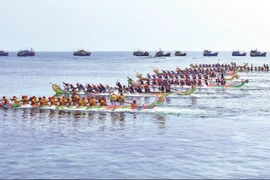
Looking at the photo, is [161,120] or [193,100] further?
[193,100]

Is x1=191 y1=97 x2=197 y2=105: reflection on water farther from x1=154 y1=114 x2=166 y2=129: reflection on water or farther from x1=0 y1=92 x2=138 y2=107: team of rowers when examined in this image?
x1=154 y1=114 x2=166 y2=129: reflection on water

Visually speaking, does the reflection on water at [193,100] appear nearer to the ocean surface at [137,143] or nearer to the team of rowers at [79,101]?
the ocean surface at [137,143]

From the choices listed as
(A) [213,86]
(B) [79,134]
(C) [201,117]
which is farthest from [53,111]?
(A) [213,86]

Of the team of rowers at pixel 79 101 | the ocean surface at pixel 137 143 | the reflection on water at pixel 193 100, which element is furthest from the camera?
the reflection on water at pixel 193 100

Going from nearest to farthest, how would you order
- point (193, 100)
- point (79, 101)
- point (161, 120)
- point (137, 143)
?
point (137, 143) → point (161, 120) → point (79, 101) → point (193, 100)

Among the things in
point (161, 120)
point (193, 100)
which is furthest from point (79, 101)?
point (193, 100)

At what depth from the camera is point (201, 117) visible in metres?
45.7

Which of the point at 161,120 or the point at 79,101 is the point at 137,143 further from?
the point at 79,101

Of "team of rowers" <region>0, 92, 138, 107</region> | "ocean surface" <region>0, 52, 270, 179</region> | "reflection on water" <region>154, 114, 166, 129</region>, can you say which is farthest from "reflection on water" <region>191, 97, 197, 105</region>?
"reflection on water" <region>154, 114, 166, 129</region>

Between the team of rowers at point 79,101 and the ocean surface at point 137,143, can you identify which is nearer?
the ocean surface at point 137,143

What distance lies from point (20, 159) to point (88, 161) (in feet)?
14.6

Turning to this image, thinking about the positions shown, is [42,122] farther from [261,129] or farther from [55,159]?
[261,129]

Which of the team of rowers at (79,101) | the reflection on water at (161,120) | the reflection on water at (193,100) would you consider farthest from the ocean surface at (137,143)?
the reflection on water at (193,100)

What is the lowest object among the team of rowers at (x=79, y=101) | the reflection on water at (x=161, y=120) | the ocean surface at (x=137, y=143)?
the ocean surface at (x=137, y=143)
